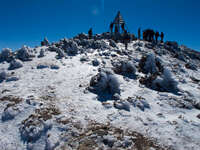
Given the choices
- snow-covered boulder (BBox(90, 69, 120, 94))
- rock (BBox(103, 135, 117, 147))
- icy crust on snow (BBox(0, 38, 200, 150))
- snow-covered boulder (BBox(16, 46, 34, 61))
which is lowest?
rock (BBox(103, 135, 117, 147))

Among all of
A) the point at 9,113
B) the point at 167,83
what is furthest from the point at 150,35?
the point at 9,113

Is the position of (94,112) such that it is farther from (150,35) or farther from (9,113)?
(150,35)

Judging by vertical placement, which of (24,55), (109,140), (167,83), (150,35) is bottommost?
(109,140)

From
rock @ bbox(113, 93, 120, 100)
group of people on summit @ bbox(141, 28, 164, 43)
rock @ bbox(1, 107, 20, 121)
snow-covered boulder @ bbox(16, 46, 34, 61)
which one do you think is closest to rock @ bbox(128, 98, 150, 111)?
rock @ bbox(113, 93, 120, 100)

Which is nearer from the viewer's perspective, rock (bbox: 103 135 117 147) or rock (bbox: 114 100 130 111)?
rock (bbox: 103 135 117 147)

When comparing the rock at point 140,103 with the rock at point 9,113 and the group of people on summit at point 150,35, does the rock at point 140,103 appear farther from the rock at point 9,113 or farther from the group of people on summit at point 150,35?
the group of people on summit at point 150,35

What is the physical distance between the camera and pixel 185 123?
795 centimetres

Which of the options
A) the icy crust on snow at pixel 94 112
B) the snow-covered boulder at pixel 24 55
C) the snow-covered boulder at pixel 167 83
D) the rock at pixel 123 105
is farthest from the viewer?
the snow-covered boulder at pixel 24 55

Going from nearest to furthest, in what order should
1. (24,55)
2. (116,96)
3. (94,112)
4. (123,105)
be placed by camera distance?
1. (94,112)
2. (123,105)
3. (116,96)
4. (24,55)

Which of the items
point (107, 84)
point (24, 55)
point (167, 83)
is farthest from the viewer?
point (24, 55)

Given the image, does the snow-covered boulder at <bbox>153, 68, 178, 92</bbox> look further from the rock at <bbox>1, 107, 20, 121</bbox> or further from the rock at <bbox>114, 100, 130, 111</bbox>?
the rock at <bbox>1, 107, 20, 121</bbox>

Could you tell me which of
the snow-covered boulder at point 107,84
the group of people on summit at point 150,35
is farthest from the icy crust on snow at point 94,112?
the group of people on summit at point 150,35

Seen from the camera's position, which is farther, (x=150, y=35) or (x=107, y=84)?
(x=150, y=35)

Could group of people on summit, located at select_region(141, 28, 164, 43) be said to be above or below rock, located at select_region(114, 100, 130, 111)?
above
